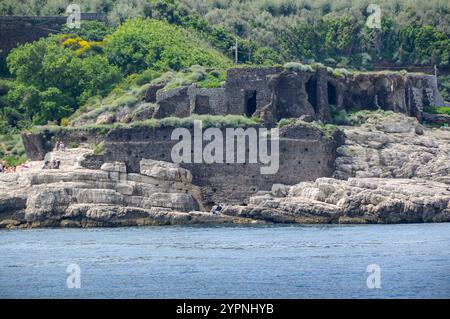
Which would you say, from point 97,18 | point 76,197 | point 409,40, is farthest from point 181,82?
point 409,40

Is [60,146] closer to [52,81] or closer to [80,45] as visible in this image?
[52,81]

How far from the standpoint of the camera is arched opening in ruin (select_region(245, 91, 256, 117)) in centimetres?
8181

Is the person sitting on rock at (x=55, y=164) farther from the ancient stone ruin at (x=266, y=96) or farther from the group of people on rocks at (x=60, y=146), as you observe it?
the ancient stone ruin at (x=266, y=96)

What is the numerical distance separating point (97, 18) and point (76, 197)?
29.1 metres

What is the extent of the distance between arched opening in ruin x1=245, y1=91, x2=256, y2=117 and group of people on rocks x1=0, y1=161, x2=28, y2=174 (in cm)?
1055

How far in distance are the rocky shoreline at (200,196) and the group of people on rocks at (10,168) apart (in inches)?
45.1

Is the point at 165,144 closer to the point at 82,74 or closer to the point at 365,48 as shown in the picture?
the point at 82,74

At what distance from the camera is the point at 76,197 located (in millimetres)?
74562

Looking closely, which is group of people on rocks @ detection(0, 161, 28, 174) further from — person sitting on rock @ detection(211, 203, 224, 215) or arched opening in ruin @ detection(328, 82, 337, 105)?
arched opening in ruin @ detection(328, 82, 337, 105)

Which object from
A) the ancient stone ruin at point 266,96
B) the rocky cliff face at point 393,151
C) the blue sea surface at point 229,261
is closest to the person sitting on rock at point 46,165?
the blue sea surface at point 229,261

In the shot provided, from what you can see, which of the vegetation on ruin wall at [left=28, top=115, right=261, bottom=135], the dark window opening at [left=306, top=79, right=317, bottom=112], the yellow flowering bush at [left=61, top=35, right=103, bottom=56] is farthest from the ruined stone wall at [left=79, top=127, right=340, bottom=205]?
the yellow flowering bush at [left=61, top=35, right=103, bottom=56]

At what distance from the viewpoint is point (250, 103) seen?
8244 centimetres

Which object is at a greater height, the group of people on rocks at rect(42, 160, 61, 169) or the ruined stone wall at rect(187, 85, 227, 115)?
the ruined stone wall at rect(187, 85, 227, 115)

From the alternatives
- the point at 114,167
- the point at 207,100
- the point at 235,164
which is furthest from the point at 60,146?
the point at 235,164
